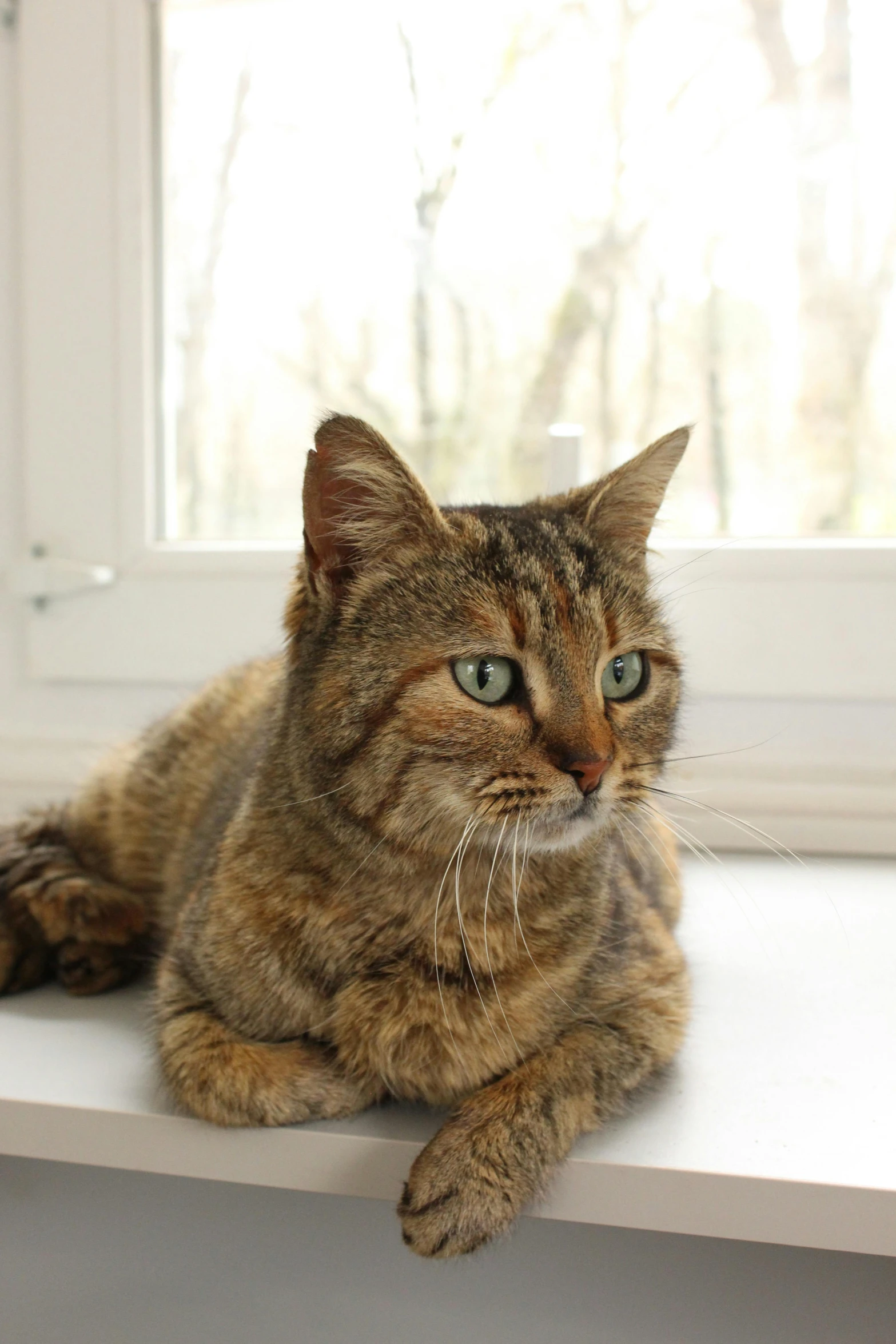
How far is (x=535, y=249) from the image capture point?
1.48 m

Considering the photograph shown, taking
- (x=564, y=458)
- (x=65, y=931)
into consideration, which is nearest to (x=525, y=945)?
(x=65, y=931)

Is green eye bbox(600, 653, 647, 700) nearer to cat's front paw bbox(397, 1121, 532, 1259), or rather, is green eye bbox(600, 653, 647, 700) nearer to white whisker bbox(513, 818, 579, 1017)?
white whisker bbox(513, 818, 579, 1017)

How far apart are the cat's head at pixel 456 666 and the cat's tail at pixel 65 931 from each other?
33 centimetres

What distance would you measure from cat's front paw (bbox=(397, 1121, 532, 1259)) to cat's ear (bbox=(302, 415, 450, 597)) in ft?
1.28

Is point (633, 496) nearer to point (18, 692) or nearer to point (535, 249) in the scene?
point (535, 249)

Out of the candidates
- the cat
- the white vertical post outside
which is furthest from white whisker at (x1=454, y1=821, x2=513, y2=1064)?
the white vertical post outside

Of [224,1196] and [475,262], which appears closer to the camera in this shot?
[224,1196]

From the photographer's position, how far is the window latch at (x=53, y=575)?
1553 millimetres

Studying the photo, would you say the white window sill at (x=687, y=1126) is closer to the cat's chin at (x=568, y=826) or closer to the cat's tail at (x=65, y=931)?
the cat's tail at (x=65, y=931)

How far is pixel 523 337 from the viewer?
1500 millimetres

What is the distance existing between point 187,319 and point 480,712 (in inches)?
40.5

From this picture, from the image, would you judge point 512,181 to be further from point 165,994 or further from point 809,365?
point 165,994

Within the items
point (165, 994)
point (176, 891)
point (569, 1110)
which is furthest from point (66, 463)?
point (569, 1110)

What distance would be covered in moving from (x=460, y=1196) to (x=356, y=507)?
460 mm
